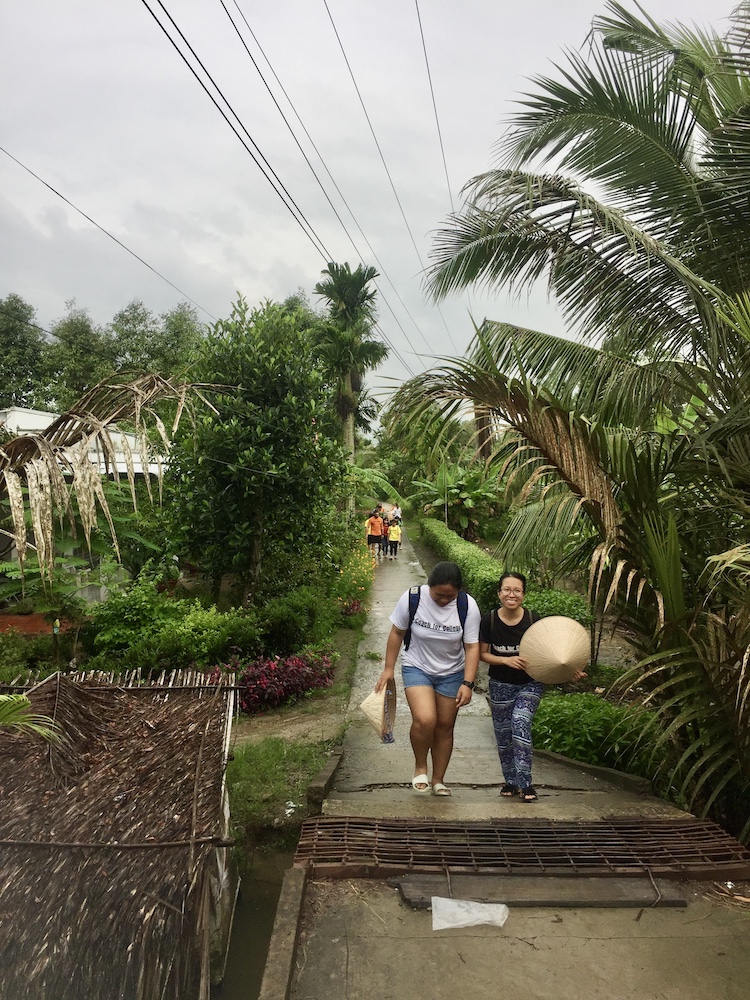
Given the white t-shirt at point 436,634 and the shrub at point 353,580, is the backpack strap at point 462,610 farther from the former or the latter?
the shrub at point 353,580

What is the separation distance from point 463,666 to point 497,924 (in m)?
1.71

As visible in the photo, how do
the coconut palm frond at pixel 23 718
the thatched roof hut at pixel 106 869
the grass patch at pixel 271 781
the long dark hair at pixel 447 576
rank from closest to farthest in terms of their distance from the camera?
1. the thatched roof hut at pixel 106 869
2. the coconut palm frond at pixel 23 718
3. the long dark hair at pixel 447 576
4. the grass patch at pixel 271 781

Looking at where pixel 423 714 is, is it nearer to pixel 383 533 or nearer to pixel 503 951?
pixel 503 951

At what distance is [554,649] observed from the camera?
418 cm

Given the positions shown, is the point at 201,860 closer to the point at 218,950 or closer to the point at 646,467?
the point at 218,950

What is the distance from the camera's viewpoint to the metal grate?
3.32 m

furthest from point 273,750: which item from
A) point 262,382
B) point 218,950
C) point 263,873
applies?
point 262,382

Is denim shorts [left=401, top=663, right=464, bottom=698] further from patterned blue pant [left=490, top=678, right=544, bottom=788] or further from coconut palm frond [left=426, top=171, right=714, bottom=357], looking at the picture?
coconut palm frond [left=426, top=171, right=714, bottom=357]

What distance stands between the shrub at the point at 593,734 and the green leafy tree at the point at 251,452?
442cm

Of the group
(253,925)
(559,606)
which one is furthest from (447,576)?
(559,606)

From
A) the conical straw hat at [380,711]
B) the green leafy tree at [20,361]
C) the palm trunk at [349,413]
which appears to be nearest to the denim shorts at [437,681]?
the conical straw hat at [380,711]

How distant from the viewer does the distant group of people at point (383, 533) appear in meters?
19.1

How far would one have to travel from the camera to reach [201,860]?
2801 mm

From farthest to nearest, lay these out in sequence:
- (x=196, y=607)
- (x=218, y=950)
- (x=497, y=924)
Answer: (x=196, y=607) → (x=218, y=950) → (x=497, y=924)
